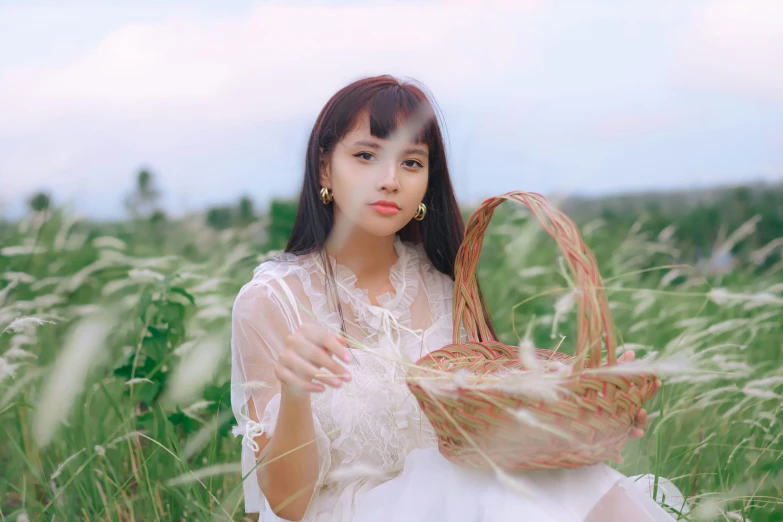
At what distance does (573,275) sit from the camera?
4.56 feet

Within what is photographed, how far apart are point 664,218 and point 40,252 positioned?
4.71 metres

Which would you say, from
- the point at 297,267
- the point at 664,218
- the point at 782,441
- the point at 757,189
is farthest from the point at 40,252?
the point at 757,189

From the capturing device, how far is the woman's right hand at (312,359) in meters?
1.37

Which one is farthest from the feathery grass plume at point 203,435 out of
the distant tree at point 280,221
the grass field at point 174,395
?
the distant tree at point 280,221

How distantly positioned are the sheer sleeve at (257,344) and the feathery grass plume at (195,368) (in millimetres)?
183

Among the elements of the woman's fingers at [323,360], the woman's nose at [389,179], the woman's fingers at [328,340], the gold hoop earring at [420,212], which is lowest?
the woman's fingers at [323,360]

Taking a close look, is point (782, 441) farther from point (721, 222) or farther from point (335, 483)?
point (721, 222)

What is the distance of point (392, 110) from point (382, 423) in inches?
31.7

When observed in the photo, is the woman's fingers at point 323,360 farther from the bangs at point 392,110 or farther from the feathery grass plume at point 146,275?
the feathery grass plume at point 146,275

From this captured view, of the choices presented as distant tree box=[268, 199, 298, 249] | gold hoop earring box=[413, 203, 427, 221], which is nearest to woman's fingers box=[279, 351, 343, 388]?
gold hoop earring box=[413, 203, 427, 221]

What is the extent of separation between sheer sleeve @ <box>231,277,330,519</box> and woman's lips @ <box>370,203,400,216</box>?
1.01ft

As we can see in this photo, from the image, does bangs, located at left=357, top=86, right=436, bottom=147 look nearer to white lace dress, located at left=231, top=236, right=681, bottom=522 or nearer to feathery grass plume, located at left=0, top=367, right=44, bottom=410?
white lace dress, located at left=231, top=236, right=681, bottom=522

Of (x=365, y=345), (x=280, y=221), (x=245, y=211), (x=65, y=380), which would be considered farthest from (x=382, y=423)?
(x=245, y=211)

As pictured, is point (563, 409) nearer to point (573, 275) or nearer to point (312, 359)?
point (573, 275)
